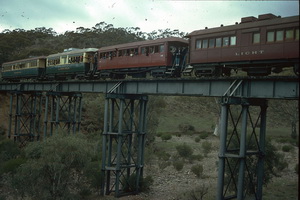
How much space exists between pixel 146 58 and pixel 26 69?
19.1m

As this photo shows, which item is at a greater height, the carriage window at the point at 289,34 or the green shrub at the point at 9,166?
the carriage window at the point at 289,34

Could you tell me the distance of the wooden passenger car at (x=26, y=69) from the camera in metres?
29.8

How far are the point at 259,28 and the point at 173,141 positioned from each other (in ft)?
91.5

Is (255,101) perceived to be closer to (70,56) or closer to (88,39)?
(70,56)

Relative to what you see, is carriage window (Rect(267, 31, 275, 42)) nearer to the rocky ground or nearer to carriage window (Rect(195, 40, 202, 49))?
carriage window (Rect(195, 40, 202, 49))

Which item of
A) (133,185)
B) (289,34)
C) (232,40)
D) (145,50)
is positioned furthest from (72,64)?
(289,34)

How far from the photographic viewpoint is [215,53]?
44.7 feet

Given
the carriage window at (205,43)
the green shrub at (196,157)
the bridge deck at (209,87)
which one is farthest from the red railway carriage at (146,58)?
the green shrub at (196,157)

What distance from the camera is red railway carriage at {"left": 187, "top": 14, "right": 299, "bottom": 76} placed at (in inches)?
434

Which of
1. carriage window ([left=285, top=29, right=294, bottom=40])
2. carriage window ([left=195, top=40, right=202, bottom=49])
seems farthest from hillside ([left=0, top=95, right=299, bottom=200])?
carriage window ([left=285, top=29, right=294, bottom=40])

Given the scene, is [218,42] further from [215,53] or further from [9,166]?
[9,166]

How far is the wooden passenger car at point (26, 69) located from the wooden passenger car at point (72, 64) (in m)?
1.73

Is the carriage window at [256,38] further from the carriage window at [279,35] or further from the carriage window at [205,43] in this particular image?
the carriage window at [205,43]

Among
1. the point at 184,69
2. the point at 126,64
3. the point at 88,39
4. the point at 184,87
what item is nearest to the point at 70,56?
the point at 126,64
